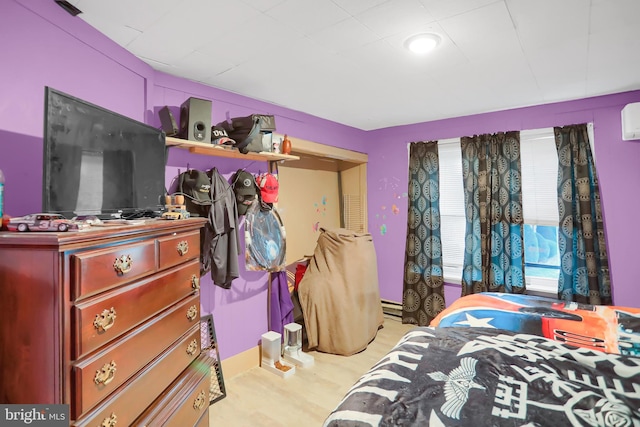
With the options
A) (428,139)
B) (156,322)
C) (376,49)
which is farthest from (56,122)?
(428,139)

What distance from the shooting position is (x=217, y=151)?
251cm

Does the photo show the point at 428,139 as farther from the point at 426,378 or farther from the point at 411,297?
the point at 426,378

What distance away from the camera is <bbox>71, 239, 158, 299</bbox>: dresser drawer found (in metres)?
1.00

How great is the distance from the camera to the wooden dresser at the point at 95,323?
956 millimetres

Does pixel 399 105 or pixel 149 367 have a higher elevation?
pixel 399 105

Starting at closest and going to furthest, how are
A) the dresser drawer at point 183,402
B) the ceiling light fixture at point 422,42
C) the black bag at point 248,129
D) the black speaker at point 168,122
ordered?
the dresser drawer at point 183,402
the ceiling light fixture at point 422,42
the black speaker at point 168,122
the black bag at point 248,129

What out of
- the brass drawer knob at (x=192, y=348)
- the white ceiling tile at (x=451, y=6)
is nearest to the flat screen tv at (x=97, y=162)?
the brass drawer knob at (x=192, y=348)

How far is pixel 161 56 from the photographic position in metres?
2.06

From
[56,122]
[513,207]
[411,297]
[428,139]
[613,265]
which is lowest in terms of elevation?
[411,297]

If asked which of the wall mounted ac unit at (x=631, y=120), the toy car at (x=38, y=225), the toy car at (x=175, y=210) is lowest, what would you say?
the toy car at (x=38, y=225)

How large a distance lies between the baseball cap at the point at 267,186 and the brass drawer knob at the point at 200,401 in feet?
5.19

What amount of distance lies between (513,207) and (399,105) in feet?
5.24

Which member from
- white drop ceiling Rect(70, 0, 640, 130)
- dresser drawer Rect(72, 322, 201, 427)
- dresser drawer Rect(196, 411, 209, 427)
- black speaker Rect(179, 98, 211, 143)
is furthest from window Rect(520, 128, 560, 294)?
dresser drawer Rect(72, 322, 201, 427)

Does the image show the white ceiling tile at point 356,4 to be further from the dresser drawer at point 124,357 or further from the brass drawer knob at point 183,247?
the dresser drawer at point 124,357
